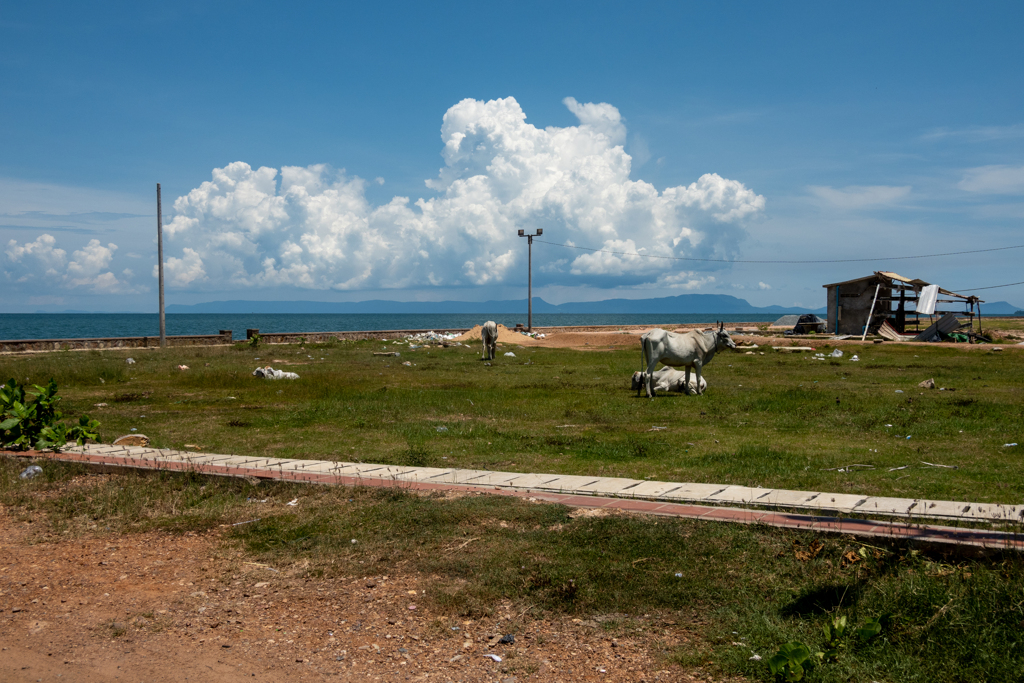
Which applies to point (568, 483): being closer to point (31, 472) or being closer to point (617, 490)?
point (617, 490)

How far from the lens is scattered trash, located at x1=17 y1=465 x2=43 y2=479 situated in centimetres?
856

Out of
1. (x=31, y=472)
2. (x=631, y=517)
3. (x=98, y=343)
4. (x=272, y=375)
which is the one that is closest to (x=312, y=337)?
(x=98, y=343)

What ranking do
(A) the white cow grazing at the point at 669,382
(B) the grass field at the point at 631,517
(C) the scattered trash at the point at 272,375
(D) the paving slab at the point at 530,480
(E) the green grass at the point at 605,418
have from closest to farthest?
(B) the grass field at the point at 631,517, (D) the paving slab at the point at 530,480, (E) the green grass at the point at 605,418, (A) the white cow grazing at the point at 669,382, (C) the scattered trash at the point at 272,375

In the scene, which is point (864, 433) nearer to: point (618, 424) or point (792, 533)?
point (618, 424)

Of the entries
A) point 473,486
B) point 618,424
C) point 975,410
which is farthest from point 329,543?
point 975,410

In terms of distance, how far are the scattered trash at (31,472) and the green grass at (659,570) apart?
1160 millimetres

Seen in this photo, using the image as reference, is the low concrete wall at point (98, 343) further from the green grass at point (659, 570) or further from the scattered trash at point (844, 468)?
the scattered trash at point (844, 468)

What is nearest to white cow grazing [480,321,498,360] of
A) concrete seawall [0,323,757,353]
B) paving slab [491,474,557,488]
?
concrete seawall [0,323,757,353]

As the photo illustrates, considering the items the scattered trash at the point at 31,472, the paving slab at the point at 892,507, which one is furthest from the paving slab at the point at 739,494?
the scattered trash at the point at 31,472

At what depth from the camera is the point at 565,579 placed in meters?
5.38

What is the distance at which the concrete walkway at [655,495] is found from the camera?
5.70 metres

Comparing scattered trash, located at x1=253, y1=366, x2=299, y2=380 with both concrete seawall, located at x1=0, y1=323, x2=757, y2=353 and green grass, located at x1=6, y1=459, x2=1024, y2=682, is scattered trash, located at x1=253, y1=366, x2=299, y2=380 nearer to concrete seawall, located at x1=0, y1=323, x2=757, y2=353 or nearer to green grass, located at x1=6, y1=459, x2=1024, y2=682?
green grass, located at x1=6, y1=459, x2=1024, y2=682

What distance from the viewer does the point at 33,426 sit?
10.1 meters

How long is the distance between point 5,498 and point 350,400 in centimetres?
822
